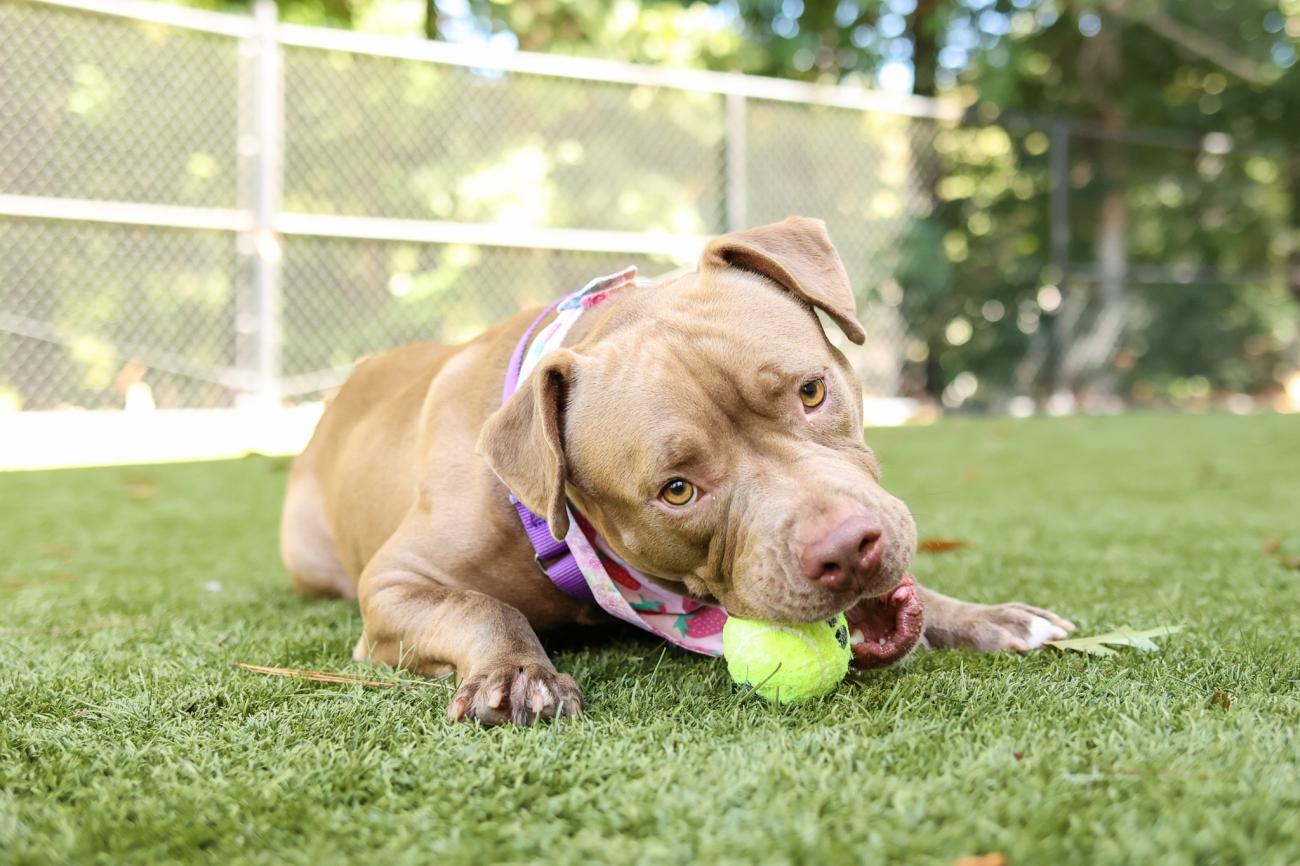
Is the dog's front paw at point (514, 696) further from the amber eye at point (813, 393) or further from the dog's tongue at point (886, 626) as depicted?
the amber eye at point (813, 393)

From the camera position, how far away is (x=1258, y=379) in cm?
1593

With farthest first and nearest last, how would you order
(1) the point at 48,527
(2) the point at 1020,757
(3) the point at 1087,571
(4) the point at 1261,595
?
1. (1) the point at 48,527
2. (3) the point at 1087,571
3. (4) the point at 1261,595
4. (2) the point at 1020,757

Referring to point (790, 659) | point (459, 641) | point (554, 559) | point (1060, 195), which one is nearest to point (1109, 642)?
point (790, 659)

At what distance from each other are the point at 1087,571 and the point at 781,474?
1839 mm

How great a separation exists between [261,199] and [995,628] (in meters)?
8.66

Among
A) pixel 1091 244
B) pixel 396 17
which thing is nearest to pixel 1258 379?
pixel 1091 244

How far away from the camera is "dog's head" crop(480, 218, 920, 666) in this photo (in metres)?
2.21

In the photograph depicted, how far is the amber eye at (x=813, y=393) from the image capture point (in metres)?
2.54

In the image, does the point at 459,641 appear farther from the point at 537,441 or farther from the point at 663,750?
the point at 663,750

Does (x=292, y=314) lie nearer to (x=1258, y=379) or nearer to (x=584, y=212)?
(x=584, y=212)

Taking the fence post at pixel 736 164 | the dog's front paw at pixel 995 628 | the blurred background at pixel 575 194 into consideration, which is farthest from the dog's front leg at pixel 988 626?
the fence post at pixel 736 164

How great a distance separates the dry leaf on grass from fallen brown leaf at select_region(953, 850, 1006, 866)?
1179 mm

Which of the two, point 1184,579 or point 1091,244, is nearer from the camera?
point 1184,579

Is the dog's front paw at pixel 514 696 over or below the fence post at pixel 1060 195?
below
